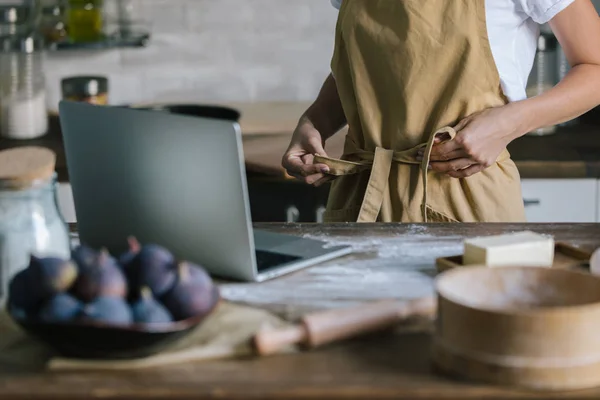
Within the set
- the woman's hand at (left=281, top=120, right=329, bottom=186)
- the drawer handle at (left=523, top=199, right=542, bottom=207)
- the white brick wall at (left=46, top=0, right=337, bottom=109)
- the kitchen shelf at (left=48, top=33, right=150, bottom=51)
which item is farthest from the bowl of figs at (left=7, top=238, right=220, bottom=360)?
the white brick wall at (left=46, top=0, right=337, bottom=109)

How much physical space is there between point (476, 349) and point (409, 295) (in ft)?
0.84

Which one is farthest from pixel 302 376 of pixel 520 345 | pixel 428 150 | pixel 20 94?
pixel 20 94

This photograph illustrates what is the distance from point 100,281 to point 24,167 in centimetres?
26

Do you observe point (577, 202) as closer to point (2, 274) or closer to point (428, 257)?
point (428, 257)

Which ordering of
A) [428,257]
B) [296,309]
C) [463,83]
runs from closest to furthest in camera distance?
[296,309]
[428,257]
[463,83]

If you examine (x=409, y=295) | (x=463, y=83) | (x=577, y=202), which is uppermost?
(x=463, y=83)

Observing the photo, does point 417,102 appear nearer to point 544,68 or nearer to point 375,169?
point 375,169

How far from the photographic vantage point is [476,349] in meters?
0.99

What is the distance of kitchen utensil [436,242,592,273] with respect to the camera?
4.33 feet

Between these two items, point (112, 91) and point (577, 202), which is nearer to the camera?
point (577, 202)

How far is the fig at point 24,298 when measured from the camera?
102cm

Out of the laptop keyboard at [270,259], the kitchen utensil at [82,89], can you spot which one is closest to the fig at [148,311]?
the laptop keyboard at [270,259]

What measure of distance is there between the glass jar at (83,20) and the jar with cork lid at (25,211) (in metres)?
1.97

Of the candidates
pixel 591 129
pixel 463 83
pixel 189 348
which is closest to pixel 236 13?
pixel 591 129
